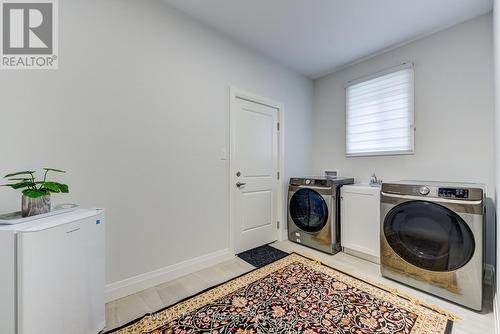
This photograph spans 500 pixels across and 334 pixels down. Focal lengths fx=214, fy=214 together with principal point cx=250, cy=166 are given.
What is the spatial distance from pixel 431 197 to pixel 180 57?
8.67 feet

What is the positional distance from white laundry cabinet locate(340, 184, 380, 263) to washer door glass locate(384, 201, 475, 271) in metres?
0.34

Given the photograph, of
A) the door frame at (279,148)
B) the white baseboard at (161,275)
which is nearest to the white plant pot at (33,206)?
the white baseboard at (161,275)

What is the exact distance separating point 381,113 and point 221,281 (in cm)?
281

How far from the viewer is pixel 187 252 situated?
219 cm

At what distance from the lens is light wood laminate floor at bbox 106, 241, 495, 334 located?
150 cm

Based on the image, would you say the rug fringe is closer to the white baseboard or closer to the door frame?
the door frame

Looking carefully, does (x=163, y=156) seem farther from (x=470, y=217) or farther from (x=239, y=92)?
(x=470, y=217)

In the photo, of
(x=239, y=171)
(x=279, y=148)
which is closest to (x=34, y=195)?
(x=239, y=171)

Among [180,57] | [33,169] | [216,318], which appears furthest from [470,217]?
[33,169]

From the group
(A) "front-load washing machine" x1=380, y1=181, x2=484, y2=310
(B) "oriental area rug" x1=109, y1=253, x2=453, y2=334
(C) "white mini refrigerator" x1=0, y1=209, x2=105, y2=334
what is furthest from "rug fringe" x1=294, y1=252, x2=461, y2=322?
(C) "white mini refrigerator" x1=0, y1=209, x2=105, y2=334

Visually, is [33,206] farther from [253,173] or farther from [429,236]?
[429,236]

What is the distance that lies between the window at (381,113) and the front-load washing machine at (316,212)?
586mm

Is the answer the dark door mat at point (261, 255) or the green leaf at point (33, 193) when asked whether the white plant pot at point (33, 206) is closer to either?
the green leaf at point (33, 193)

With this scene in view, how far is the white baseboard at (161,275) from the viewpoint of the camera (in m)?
1.74
